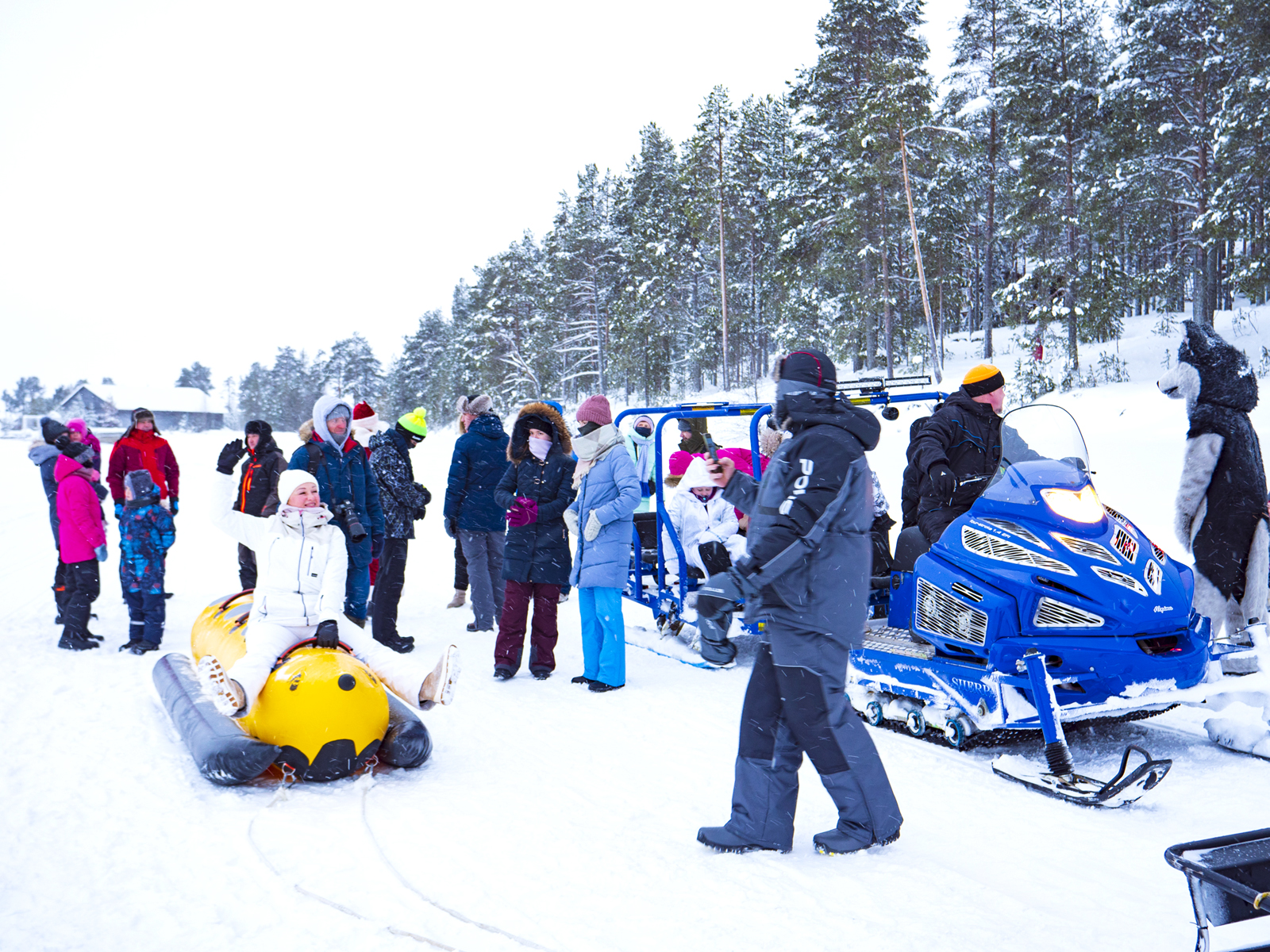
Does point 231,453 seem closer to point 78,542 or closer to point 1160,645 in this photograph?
point 78,542

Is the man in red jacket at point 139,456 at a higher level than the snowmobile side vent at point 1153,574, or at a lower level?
higher

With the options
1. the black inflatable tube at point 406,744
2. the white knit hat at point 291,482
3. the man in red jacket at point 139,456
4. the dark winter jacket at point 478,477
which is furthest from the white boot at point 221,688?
the man in red jacket at point 139,456

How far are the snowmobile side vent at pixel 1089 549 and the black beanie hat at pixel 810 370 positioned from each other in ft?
5.08

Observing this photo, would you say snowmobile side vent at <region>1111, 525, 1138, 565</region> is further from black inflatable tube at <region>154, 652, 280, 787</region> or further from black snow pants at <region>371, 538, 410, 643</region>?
black snow pants at <region>371, 538, 410, 643</region>

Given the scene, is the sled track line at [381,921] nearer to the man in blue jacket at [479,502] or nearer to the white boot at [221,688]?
the white boot at [221,688]

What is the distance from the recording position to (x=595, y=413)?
6508 millimetres

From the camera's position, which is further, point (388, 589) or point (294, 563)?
point (388, 589)

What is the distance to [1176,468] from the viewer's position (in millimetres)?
11617

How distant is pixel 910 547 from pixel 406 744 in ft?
9.81

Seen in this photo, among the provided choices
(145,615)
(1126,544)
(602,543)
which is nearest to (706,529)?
(602,543)

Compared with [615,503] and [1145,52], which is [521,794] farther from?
[1145,52]

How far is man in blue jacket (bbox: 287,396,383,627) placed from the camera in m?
6.63

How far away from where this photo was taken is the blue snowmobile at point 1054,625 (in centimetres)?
394

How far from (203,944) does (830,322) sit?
2980cm
